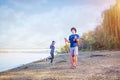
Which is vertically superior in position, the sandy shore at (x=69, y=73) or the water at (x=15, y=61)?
the water at (x=15, y=61)

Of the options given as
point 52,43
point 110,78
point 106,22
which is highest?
point 106,22

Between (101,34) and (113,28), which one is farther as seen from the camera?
(101,34)

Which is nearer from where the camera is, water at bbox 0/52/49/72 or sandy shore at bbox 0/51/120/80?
sandy shore at bbox 0/51/120/80

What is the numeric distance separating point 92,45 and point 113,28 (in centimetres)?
621

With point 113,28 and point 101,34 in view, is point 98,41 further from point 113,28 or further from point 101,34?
point 113,28

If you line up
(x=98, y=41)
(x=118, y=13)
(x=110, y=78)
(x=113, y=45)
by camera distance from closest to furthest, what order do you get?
(x=110, y=78), (x=118, y=13), (x=113, y=45), (x=98, y=41)

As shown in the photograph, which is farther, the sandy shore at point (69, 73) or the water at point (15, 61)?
the water at point (15, 61)

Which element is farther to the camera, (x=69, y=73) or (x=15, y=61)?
(x=15, y=61)

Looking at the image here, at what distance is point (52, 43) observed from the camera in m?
24.1

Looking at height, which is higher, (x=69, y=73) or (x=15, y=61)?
(x=15, y=61)

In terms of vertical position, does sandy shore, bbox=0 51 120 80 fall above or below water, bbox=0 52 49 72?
below

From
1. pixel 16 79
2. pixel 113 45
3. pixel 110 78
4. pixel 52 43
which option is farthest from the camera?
pixel 113 45

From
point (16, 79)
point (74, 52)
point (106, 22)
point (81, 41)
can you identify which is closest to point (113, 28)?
point (106, 22)

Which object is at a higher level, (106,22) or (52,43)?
(106,22)
